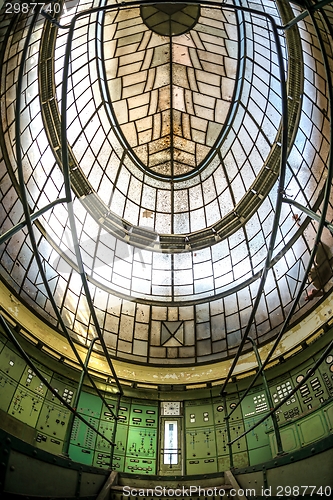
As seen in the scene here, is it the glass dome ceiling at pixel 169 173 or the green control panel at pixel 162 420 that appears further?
the glass dome ceiling at pixel 169 173

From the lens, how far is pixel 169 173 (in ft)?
57.5

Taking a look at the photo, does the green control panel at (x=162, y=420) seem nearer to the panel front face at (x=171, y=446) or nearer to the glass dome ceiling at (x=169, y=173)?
the panel front face at (x=171, y=446)

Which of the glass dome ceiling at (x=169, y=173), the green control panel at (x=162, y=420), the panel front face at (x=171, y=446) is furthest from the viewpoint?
the glass dome ceiling at (x=169, y=173)

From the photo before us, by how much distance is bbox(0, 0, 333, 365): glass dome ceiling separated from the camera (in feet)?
37.6

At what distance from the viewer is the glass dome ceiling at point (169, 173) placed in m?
11.5

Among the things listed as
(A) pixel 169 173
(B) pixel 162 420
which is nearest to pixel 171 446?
(B) pixel 162 420

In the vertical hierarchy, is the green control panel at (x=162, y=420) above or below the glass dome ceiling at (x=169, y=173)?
below

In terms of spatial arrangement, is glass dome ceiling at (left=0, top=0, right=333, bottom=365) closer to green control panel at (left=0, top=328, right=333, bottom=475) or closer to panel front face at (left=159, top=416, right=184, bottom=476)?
green control panel at (left=0, top=328, right=333, bottom=475)

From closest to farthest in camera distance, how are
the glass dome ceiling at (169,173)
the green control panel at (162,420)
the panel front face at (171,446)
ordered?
the green control panel at (162,420)
the panel front face at (171,446)
the glass dome ceiling at (169,173)

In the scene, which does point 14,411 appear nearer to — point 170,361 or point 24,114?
point 170,361

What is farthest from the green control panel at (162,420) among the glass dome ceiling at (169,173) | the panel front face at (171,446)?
the glass dome ceiling at (169,173)

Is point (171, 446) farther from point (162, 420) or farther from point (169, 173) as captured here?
point (169, 173)

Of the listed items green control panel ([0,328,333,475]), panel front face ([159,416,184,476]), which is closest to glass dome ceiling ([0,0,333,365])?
green control panel ([0,328,333,475])

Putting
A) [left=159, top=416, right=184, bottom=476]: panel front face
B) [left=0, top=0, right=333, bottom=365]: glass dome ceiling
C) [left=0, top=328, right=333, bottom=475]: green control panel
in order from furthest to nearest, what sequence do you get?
[left=0, top=0, right=333, bottom=365]: glass dome ceiling < [left=159, top=416, right=184, bottom=476]: panel front face < [left=0, top=328, right=333, bottom=475]: green control panel
